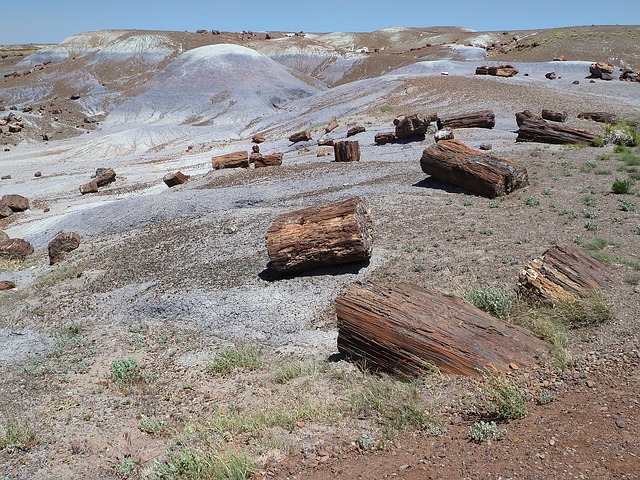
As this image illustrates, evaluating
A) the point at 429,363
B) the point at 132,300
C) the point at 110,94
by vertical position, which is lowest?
the point at 132,300

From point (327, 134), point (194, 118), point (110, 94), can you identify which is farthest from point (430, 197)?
point (110, 94)

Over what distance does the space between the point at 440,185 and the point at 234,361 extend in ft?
28.7

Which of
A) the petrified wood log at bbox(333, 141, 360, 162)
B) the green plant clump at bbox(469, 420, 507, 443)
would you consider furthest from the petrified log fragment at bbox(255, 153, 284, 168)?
the green plant clump at bbox(469, 420, 507, 443)

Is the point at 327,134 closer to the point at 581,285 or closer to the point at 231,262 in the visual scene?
the point at 231,262

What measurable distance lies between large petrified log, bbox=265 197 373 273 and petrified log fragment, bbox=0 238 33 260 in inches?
327

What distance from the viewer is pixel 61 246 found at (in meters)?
13.1

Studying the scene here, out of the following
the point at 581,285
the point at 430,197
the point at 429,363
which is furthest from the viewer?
the point at 430,197

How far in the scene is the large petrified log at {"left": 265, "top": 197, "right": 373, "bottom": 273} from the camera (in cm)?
917

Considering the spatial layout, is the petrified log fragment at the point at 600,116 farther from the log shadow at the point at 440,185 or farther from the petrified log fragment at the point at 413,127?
the log shadow at the point at 440,185

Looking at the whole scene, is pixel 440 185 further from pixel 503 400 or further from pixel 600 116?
pixel 600 116

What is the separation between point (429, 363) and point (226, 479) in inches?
95.3

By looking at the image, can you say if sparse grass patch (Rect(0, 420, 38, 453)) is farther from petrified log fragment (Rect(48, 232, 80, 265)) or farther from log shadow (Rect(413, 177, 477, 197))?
log shadow (Rect(413, 177, 477, 197))

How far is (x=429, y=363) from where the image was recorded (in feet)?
18.0

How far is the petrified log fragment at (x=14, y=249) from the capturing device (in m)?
13.5
